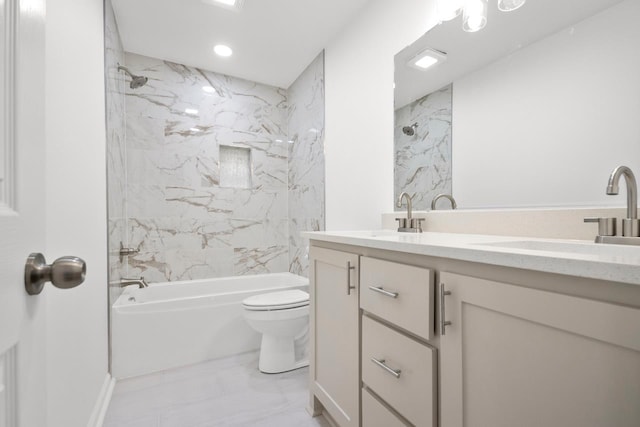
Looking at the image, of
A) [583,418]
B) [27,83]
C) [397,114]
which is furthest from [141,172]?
[583,418]

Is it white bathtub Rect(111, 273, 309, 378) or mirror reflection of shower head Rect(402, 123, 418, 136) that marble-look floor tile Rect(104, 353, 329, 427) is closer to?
white bathtub Rect(111, 273, 309, 378)

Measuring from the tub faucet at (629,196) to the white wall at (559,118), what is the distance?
0.12 m

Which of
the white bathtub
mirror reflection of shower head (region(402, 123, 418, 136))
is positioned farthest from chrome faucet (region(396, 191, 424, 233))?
the white bathtub

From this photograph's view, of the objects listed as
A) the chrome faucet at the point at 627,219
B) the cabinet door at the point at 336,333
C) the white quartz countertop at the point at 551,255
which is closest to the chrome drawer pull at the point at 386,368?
the cabinet door at the point at 336,333

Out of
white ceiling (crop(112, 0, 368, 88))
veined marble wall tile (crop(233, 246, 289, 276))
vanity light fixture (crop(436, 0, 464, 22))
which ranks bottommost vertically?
veined marble wall tile (crop(233, 246, 289, 276))

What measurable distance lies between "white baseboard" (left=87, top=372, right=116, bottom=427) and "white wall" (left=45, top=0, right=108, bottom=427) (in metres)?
0.04

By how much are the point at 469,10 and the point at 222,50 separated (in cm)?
198

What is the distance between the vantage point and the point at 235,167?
313cm

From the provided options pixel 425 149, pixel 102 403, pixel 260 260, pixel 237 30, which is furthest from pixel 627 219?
pixel 260 260

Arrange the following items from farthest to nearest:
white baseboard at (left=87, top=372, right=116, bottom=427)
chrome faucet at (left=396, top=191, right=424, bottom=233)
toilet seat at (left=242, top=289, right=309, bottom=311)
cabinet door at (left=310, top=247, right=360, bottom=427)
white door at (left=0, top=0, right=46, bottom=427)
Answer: toilet seat at (left=242, top=289, right=309, bottom=311)
chrome faucet at (left=396, top=191, right=424, bottom=233)
white baseboard at (left=87, top=372, right=116, bottom=427)
cabinet door at (left=310, top=247, right=360, bottom=427)
white door at (left=0, top=0, right=46, bottom=427)

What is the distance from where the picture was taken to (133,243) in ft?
8.68

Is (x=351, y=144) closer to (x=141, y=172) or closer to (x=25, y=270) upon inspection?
(x=141, y=172)

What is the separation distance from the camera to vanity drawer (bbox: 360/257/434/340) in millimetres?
827

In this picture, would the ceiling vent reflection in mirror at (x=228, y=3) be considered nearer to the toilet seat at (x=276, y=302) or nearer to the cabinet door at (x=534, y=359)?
the toilet seat at (x=276, y=302)
